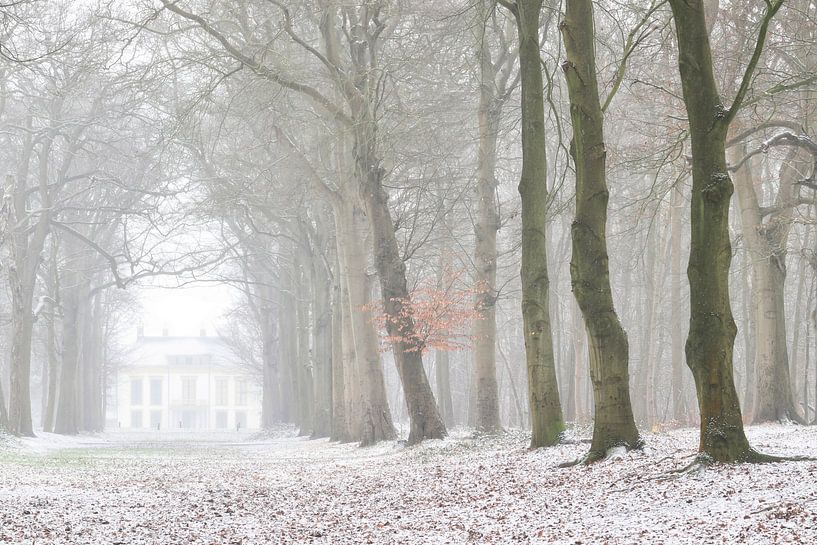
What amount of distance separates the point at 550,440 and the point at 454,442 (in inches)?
190

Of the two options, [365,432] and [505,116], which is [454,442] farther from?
[505,116]

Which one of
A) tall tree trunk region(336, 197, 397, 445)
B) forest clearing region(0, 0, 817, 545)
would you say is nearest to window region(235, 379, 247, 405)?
forest clearing region(0, 0, 817, 545)

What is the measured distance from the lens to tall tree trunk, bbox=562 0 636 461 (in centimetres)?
1116

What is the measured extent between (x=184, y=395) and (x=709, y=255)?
112028mm

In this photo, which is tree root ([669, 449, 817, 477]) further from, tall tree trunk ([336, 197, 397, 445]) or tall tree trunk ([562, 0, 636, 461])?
tall tree trunk ([336, 197, 397, 445])

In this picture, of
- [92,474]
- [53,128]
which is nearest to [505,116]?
[92,474]

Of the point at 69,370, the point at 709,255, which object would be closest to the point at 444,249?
the point at 709,255

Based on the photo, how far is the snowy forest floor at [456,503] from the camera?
7094 millimetres

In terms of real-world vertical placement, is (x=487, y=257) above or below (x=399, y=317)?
above

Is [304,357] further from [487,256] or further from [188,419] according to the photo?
[188,419]

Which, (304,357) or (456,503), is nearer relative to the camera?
(456,503)

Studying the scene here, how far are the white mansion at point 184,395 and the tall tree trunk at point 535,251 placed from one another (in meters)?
103

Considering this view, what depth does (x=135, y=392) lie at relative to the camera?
4537 inches

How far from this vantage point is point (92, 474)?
16016 millimetres
